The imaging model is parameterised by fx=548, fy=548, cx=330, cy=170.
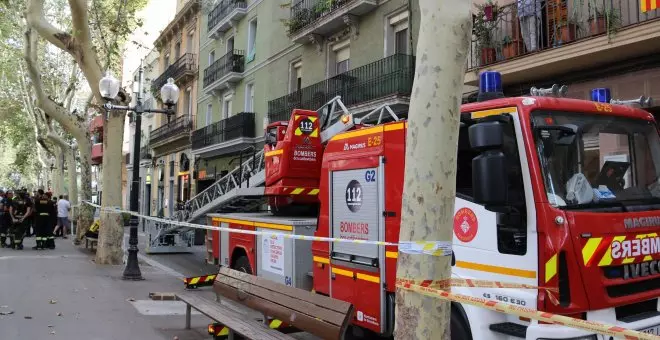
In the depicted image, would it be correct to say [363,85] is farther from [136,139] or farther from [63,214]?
[63,214]

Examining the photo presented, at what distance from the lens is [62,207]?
20.8 metres

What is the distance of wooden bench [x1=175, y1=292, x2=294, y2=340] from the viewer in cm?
494

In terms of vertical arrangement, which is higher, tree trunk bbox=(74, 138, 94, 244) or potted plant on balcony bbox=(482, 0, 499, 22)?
potted plant on balcony bbox=(482, 0, 499, 22)

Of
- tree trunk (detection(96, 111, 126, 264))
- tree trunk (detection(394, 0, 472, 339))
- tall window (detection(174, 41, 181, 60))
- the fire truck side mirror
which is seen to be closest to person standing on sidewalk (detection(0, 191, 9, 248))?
tree trunk (detection(96, 111, 126, 264))

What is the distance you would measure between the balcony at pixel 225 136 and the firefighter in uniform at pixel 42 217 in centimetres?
880

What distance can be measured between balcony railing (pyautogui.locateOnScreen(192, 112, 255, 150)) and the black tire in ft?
64.1

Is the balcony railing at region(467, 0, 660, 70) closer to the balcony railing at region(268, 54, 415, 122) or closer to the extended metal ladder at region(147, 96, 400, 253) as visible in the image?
the balcony railing at region(268, 54, 415, 122)

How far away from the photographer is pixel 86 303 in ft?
26.6

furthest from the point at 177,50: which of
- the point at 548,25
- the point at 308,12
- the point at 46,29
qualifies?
the point at 548,25

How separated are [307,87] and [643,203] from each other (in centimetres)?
1504

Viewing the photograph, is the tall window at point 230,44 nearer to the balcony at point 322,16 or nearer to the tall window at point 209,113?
the tall window at point 209,113

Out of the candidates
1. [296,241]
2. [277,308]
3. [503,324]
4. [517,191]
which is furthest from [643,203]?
[296,241]

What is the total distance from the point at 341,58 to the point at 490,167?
15.1 metres

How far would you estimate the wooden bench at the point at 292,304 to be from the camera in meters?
4.45
